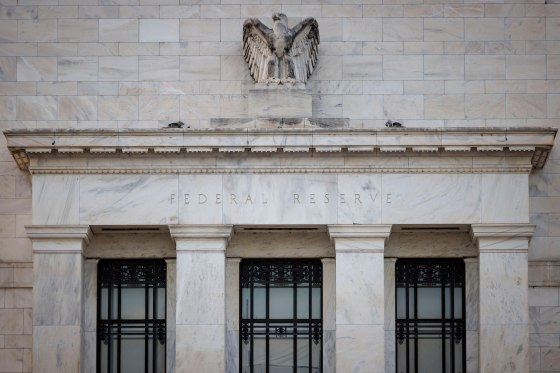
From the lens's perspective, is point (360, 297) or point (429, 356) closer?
point (360, 297)

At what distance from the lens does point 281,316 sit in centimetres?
3644

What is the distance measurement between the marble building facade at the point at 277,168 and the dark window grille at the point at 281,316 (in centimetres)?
34

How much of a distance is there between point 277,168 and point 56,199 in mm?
5227

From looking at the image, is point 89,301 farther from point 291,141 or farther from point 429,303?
point 429,303

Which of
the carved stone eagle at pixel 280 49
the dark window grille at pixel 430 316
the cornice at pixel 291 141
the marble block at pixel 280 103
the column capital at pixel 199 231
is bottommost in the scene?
the dark window grille at pixel 430 316

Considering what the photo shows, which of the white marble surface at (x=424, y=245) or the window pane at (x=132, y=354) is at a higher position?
the white marble surface at (x=424, y=245)

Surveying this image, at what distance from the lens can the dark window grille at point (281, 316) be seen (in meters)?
36.2

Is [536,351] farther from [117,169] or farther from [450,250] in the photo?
[117,169]

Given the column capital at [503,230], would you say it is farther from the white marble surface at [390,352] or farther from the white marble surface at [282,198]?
the white marble surface at [282,198]

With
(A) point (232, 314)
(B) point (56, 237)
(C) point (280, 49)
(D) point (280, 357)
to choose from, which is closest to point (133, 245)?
(B) point (56, 237)

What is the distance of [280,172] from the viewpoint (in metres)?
35.4

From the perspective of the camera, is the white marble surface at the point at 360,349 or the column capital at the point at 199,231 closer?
the white marble surface at the point at 360,349

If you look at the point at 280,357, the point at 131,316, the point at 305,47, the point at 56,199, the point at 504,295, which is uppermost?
the point at 305,47

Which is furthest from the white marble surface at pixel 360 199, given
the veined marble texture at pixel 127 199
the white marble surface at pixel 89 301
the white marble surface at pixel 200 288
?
the white marble surface at pixel 89 301
